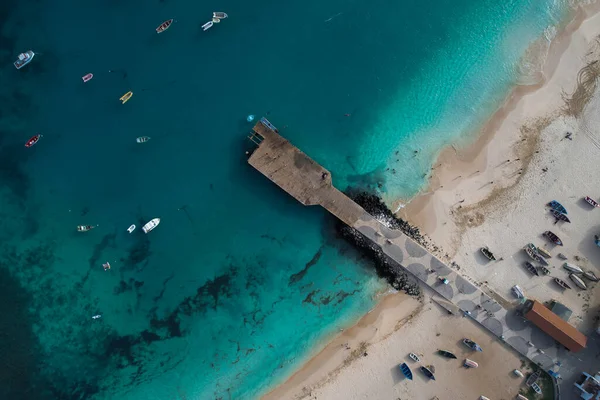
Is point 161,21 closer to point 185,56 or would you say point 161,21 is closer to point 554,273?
point 185,56

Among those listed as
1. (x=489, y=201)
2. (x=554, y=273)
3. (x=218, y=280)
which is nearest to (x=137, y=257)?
(x=218, y=280)

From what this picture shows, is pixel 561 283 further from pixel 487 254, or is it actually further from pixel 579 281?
pixel 487 254

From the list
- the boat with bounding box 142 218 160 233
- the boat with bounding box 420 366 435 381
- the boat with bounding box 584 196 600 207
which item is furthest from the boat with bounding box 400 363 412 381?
the boat with bounding box 142 218 160 233

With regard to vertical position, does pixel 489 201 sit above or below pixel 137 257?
above

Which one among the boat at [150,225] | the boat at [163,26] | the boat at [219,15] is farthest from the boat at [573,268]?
the boat at [163,26]

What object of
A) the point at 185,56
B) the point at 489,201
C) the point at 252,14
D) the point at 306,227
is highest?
the point at 252,14

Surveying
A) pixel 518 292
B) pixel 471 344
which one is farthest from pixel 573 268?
pixel 471 344
